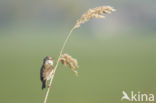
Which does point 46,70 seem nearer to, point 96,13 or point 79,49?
point 96,13

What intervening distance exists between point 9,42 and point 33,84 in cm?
926

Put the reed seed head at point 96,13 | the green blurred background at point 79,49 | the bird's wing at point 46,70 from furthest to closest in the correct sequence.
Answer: the green blurred background at point 79,49, the bird's wing at point 46,70, the reed seed head at point 96,13

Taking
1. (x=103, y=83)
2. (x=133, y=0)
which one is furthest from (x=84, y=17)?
(x=133, y=0)

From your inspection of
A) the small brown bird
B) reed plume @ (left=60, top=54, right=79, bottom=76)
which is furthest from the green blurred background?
reed plume @ (left=60, top=54, right=79, bottom=76)

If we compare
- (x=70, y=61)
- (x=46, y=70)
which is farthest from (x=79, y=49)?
(x=70, y=61)

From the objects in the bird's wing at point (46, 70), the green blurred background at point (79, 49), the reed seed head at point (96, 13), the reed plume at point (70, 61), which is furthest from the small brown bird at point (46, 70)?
the green blurred background at point (79, 49)

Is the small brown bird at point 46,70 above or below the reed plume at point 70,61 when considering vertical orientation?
above

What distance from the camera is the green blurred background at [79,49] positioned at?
1189 centimetres

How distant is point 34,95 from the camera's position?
11.2 m

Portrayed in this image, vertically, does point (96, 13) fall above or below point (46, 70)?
above

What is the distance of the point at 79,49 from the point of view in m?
21.5

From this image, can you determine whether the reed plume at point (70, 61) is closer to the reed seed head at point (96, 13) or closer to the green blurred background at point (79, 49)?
the reed seed head at point (96, 13)

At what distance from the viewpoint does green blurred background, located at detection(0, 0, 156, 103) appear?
11891mm

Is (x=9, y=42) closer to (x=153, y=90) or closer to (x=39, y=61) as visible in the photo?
(x=39, y=61)
